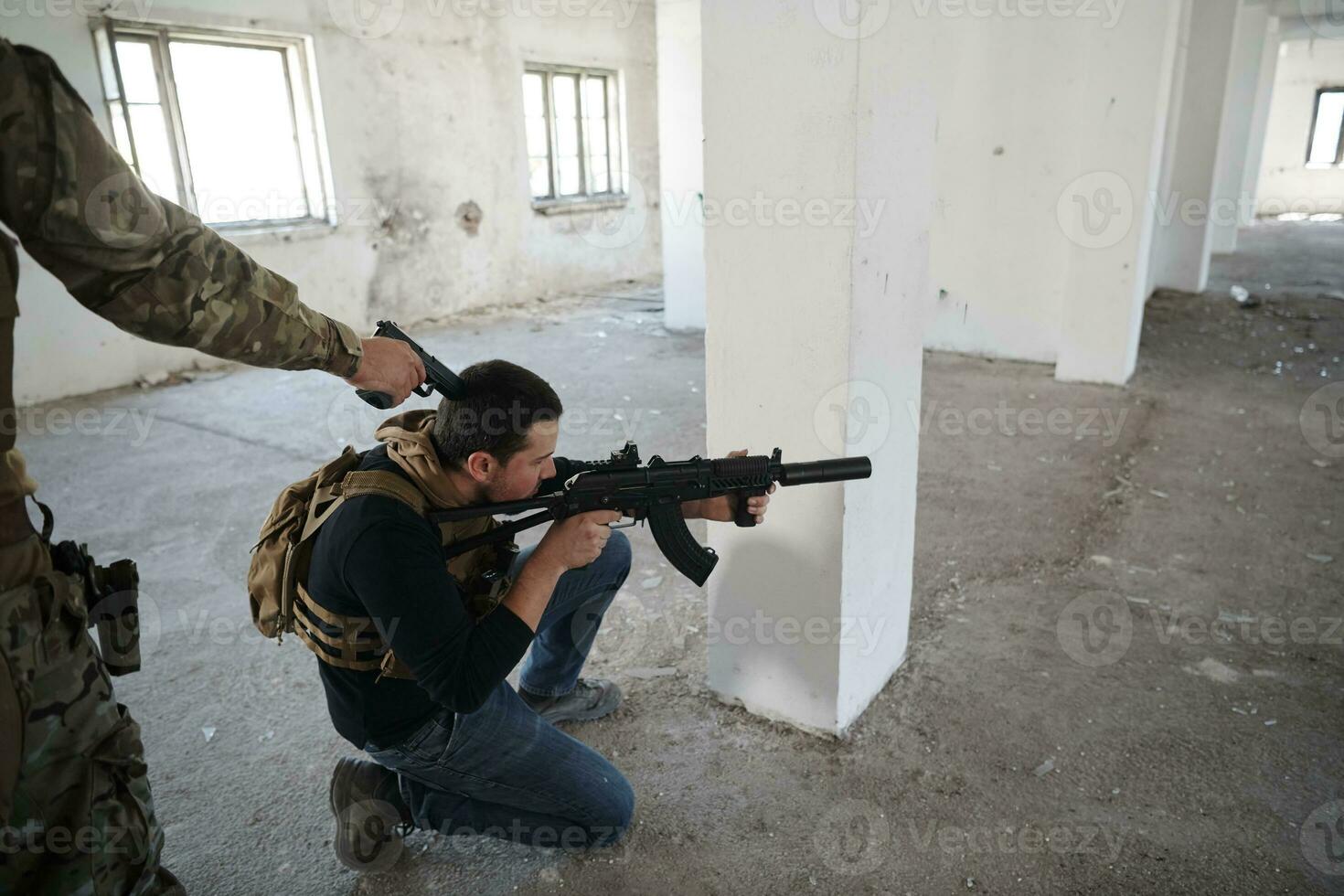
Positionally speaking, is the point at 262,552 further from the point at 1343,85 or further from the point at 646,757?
the point at 1343,85

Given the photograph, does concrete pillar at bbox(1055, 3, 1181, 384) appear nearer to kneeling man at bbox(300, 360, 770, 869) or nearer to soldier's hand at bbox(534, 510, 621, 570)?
kneeling man at bbox(300, 360, 770, 869)

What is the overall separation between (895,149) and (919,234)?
0.72 ft

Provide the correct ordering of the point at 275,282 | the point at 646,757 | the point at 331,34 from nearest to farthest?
the point at 275,282 < the point at 646,757 < the point at 331,34

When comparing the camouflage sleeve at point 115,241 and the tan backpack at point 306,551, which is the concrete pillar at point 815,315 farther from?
the camouflage sleeve at point 115,241

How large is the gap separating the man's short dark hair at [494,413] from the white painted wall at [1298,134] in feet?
53.2

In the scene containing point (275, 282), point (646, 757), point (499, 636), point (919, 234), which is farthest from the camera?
point (646, 757)

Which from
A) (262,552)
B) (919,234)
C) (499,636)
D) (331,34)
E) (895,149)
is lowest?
(499,636)

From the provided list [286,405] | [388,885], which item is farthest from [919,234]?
[286,405]

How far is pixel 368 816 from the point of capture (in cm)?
159

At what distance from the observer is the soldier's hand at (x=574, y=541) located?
1.42m

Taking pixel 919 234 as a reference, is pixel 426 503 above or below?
below

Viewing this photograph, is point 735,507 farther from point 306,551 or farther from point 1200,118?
point 1200,118

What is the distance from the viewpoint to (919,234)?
71.0 inches

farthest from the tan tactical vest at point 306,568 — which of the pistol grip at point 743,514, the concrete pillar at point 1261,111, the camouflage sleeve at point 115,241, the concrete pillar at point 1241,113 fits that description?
the concrete pillar at point 1261,111
